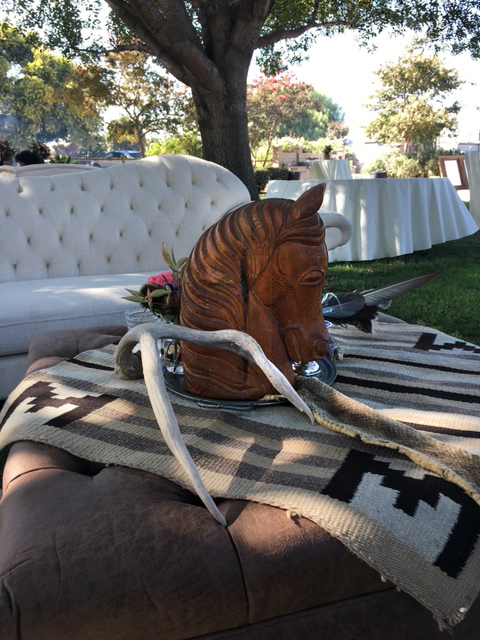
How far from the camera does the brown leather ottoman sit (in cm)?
79

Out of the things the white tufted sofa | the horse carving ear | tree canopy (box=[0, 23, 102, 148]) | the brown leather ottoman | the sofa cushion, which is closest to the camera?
the brown leather ottoman

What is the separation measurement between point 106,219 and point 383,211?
11.6 ft

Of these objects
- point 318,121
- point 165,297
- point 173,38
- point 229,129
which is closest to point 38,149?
point 173,38

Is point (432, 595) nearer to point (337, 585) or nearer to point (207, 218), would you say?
point (337, 585)

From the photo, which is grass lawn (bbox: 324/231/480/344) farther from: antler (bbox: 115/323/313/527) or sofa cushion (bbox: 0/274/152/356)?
antler (bbox: 115/323/313/527)

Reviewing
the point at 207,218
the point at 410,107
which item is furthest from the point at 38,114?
the point at 207,218

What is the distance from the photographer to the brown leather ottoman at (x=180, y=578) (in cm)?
79

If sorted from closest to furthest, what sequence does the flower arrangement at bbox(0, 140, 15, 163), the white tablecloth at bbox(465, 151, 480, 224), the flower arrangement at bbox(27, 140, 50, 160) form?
1. the white tablecloth at bbox(465, 151, 480, 224)
2. the flower arrangement at bbox(0, 140, 15, 163)
3. the flower arrangement at bbox(27, 140, 50, 160)

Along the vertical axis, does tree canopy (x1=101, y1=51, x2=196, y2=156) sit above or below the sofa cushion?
above

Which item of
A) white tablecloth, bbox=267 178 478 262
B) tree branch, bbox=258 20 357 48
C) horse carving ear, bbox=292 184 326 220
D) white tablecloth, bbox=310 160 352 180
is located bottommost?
white tablecloth, bbox=267 178 478 262

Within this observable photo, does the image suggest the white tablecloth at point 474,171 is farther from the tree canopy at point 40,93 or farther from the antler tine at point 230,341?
the antler tine at point 230,341

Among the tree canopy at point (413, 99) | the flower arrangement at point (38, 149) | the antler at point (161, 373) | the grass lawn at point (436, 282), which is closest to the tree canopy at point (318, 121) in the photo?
the tree canopy at point (413, 99)

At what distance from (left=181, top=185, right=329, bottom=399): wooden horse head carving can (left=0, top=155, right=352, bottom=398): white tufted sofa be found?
68.7 inches

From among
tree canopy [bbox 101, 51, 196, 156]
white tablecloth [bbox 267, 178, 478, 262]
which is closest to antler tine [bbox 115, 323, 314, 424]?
white tablecloth [bbox 267, 178, 478, 262]
